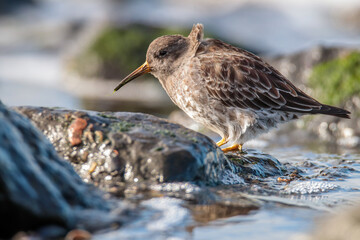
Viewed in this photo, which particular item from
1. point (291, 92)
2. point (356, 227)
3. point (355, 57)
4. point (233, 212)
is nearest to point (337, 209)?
point (233, 212)

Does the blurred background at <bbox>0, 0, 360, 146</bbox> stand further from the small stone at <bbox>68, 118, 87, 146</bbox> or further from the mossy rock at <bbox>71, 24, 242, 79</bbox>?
the small stone at <bbox>68, 118, 87, 146</bbox>

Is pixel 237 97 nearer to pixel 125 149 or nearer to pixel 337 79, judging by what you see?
pixel 125 149

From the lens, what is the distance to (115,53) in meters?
14.7

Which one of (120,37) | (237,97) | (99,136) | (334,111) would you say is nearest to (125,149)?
(99,136)

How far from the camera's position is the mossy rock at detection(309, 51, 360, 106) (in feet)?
28.8

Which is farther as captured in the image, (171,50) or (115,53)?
(115,53)

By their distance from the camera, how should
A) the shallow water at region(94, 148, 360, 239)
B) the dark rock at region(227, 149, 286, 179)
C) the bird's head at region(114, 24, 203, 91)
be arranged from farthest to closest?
the bird's head at region(114, 24, 203, 91), the dark rock at region(227, 149, 286, 179), the shallow water at region(94, 148, 360, 239)

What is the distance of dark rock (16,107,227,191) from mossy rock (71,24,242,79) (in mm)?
9968

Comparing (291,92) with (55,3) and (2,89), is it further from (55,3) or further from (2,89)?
(55,3)

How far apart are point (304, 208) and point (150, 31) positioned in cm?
1202

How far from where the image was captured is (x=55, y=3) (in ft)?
84.5

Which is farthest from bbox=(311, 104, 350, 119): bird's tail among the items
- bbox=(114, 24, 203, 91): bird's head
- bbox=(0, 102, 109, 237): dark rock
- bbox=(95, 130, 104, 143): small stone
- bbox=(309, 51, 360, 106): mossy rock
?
bbox=(0, 102, 109, 237): dark rock

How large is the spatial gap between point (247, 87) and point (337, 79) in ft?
11.5

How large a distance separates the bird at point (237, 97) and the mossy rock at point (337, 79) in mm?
2760
